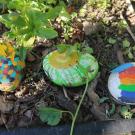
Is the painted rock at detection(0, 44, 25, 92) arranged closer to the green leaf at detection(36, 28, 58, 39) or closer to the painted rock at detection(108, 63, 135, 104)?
the green leaf at detection(36, 28, 58, 39)

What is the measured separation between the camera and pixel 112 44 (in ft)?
6.21

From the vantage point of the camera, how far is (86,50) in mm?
1805

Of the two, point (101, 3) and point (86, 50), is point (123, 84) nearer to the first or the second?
point (86, 50)

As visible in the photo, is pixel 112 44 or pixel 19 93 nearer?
pixel 19 93

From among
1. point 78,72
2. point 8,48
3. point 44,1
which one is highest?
point 44,1

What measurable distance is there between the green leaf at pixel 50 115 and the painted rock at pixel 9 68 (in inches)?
7.4

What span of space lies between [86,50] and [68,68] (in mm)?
178

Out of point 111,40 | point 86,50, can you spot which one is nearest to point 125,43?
point 111,40

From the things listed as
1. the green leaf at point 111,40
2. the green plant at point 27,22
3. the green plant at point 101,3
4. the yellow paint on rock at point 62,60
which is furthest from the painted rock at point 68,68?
the green plant at point 101,3

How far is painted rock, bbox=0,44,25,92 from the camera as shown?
167cm

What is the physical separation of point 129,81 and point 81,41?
354mm

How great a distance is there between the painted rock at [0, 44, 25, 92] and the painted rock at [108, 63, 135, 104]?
1.36 ft

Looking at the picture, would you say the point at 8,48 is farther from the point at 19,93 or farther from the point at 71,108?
the point at 71,108

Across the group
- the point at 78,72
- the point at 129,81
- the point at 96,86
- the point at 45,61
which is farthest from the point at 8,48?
the point at 129,81
